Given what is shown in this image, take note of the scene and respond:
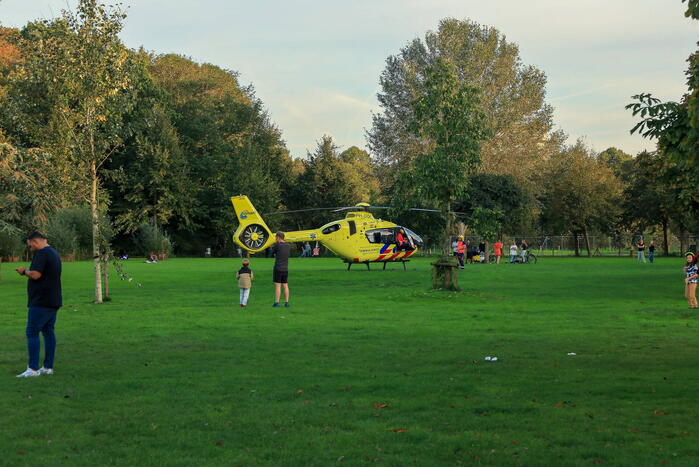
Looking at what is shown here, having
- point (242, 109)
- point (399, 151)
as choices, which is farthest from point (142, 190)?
point (399, 151)

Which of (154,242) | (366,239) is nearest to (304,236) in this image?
(366,239)

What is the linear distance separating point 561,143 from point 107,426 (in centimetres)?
6427

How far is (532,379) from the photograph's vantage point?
392 inches

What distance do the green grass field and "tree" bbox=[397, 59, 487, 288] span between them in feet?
20.6

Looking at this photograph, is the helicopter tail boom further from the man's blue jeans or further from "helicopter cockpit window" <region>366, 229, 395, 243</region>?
the man's blue jeans

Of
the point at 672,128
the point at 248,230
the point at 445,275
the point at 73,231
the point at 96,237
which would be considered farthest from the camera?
the point at 73,231

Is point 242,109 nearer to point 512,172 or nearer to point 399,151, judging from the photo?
point 399,151

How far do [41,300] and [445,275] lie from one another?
15561 mm

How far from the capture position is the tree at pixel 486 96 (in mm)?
63688

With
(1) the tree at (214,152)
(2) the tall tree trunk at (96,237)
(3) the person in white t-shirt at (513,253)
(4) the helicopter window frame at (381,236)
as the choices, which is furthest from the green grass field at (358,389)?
(1) the tree at (214,152)

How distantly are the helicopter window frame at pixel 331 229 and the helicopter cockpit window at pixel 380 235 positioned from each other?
1549 millimetres

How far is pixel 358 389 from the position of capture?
9.41 meters

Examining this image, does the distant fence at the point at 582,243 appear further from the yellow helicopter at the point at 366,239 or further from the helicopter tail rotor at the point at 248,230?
the yellow helicopter at the point at 366,239

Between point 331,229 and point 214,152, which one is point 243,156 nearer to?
point 214,152
